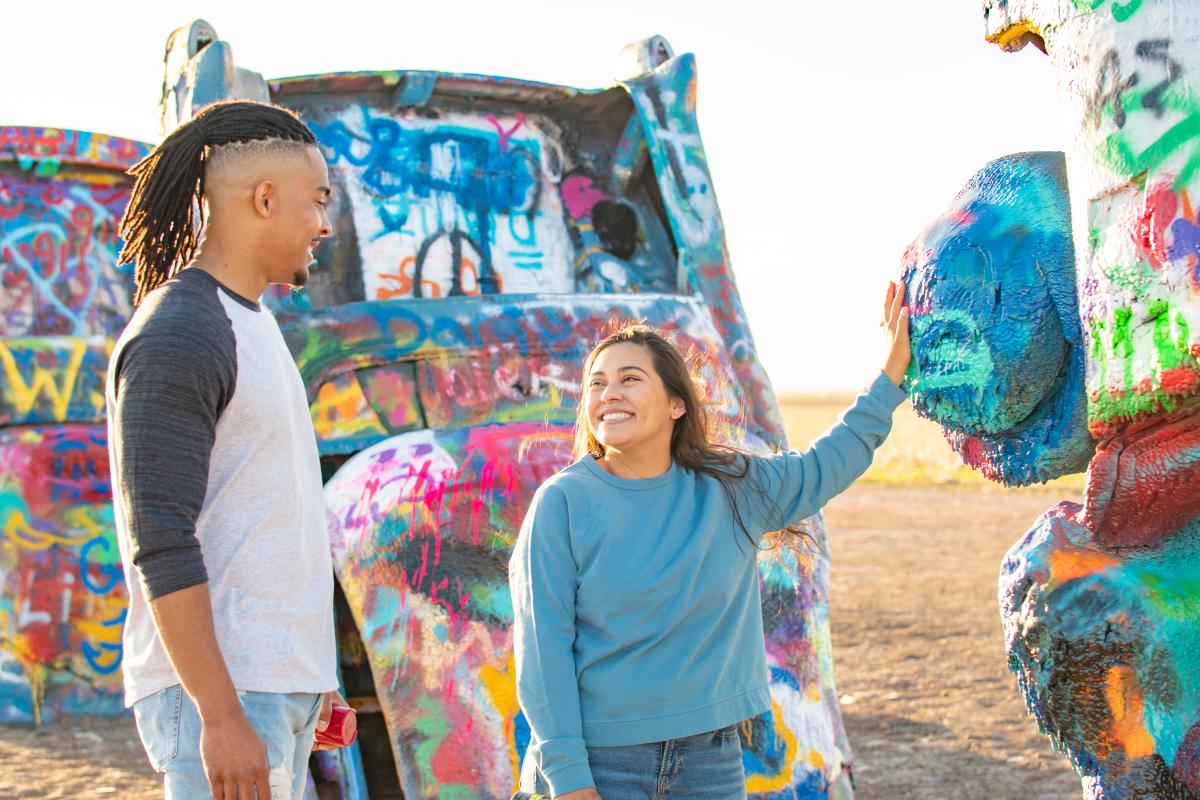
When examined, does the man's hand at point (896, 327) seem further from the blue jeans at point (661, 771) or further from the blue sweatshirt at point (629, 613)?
the blue jeans at point (661, 771)

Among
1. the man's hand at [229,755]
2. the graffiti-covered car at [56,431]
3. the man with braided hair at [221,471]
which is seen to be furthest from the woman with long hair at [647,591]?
the graffiti-covered car at [56,431]

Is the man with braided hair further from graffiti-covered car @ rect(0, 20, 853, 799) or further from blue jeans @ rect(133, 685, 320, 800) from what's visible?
graffiti-covered car @ rect(0, 20, 853, 799)

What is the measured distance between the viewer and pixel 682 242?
4.44m

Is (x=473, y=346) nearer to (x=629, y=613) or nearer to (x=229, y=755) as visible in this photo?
(x=629, y=613)

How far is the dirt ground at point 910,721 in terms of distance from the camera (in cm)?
492

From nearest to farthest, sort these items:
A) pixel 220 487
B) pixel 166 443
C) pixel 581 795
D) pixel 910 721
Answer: pixel 166 443
pixel 220 487
pixel 581 795
pixel 910 721

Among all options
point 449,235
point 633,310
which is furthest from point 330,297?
point 633,310

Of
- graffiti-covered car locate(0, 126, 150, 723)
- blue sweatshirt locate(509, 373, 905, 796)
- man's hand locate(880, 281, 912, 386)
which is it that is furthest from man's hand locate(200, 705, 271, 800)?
graffiti-covered car locate(0, 126, 150, 723)

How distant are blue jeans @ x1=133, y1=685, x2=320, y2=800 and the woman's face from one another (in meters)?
0.68

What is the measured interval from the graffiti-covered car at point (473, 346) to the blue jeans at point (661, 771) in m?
0.85

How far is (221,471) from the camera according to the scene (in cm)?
215

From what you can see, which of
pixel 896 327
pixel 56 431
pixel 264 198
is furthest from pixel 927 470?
pixel 264 198

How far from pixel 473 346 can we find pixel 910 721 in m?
2.79

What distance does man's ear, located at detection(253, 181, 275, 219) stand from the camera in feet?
7.41
